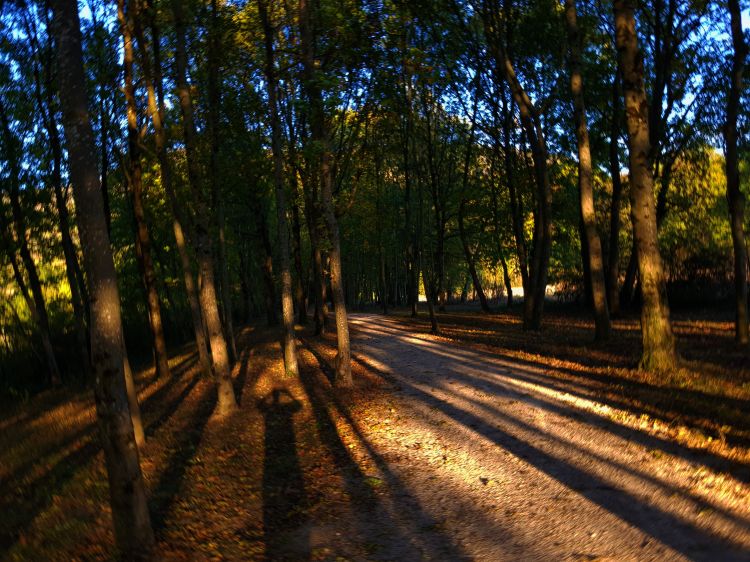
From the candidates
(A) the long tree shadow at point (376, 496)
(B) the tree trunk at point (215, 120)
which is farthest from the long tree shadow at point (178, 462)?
(B) the tree trunk at point (215, 120)

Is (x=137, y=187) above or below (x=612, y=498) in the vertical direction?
above

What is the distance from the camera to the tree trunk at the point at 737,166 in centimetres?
1216

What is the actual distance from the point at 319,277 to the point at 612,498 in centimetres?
1620

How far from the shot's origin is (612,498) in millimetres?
5578

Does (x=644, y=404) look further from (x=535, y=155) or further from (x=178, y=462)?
(x=535, y=155)

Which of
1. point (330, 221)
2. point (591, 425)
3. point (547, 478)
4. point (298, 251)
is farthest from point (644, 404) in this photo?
point (298, 251)

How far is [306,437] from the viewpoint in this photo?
8703mm

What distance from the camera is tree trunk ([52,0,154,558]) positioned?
182 inches

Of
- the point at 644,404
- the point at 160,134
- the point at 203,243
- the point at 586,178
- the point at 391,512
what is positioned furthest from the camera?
the point at 586,178

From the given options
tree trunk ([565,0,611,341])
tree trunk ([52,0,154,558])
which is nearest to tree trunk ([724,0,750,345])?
tree trunk ([565,0,611,341])

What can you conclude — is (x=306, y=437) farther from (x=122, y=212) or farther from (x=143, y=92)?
(x=122, y=212)

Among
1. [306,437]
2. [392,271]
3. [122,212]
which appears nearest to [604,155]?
[306,437]

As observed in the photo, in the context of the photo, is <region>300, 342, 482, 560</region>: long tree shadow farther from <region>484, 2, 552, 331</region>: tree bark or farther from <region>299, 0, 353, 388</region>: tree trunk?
<region>484, 2, 552, 331</region>: tree bark

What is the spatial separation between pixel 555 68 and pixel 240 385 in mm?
17172
